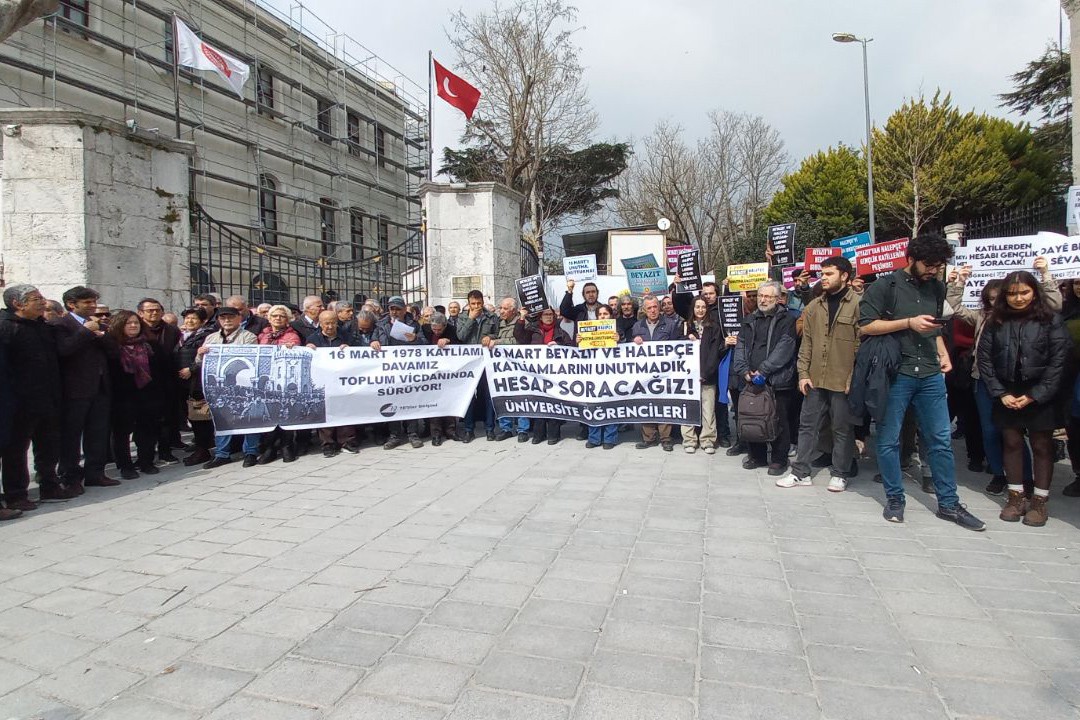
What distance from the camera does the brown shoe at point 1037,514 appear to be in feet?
14.6

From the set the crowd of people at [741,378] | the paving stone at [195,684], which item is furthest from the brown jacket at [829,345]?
the paving stone at [195,684]

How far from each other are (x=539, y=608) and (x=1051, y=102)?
3683 centimetres

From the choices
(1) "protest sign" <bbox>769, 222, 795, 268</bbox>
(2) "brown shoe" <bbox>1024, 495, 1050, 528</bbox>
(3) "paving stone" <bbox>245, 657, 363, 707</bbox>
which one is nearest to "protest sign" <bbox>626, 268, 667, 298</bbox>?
(1) "protest sign" <bbox>769, 222, 795, 268</bbox>

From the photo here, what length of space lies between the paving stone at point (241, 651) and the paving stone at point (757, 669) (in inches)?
75.9

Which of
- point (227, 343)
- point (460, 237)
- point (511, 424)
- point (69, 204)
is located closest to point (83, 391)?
point (227, 343)

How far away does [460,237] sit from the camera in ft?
35.8

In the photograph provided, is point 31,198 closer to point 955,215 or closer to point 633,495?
point 633,495

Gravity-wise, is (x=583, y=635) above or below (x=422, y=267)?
below

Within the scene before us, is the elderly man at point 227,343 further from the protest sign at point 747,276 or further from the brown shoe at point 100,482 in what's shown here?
the protest sign at point 747,276

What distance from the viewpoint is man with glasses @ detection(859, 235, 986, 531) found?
449cm

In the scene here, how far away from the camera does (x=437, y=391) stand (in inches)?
304

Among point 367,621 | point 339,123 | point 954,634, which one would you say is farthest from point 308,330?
point 339,123

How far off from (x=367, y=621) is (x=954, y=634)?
284 centimetres

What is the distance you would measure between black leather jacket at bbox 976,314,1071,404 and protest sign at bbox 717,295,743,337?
2532 millimetres
